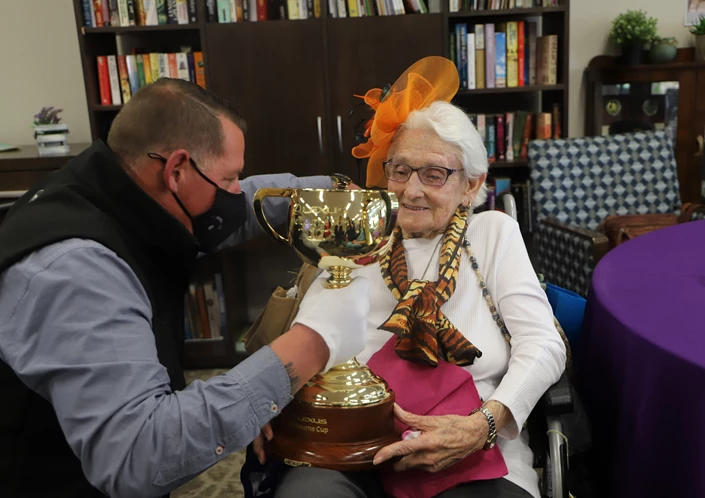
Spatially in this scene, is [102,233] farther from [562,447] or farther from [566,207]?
[566,207]

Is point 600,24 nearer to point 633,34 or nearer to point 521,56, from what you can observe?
point 633,34

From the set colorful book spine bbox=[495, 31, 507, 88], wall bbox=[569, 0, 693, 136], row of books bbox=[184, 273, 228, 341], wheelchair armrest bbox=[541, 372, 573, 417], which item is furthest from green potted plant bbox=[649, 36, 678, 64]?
wheelchair armrest bbox=[541, 372, 573, 417]

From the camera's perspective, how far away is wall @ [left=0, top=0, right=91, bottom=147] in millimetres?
3461

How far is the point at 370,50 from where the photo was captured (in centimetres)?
299

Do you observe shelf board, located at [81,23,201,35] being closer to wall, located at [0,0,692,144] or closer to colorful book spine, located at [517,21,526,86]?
wall, located at [0,0,692,144]

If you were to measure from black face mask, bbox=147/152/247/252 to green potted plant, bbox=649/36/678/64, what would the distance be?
2.95 meters

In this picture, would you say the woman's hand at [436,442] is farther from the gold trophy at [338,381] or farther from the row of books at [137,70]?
the row of books at [137,70]

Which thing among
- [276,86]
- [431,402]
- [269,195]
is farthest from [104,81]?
[431,402]

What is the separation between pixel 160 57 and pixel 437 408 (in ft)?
8.46

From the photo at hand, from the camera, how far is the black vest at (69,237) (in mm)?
1008

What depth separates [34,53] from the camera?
3502mm

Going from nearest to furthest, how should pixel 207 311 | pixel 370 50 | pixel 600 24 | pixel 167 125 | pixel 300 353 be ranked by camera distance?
pixel 300 353
pixel 167 125
pixel 370 50
pixel 207 311
pixel 600 24

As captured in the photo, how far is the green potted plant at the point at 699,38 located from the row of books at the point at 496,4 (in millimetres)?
892

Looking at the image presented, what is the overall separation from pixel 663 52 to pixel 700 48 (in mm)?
211
